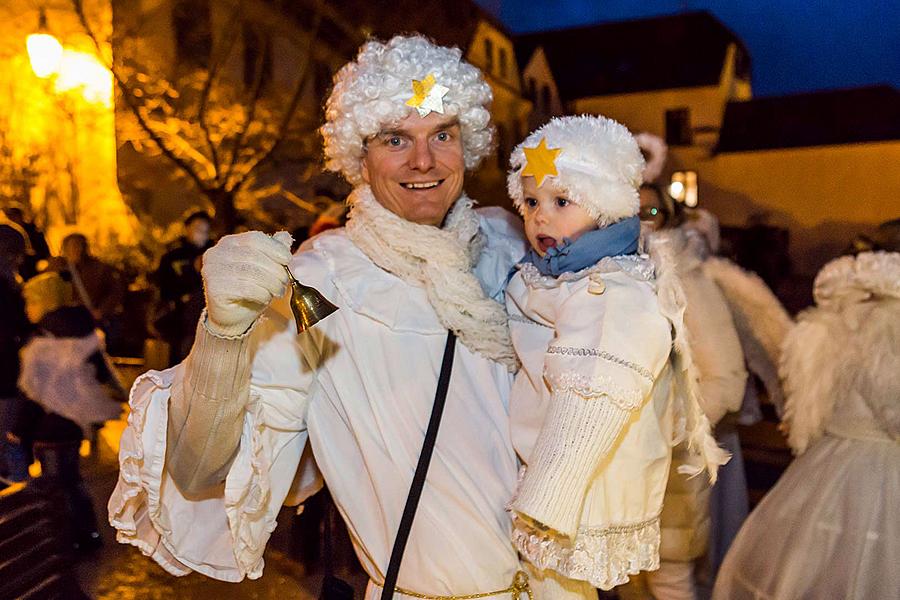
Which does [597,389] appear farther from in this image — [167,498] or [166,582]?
[166,582]

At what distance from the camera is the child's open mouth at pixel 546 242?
7.50ft

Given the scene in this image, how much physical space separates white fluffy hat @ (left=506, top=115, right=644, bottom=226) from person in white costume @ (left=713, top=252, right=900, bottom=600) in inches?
95.7

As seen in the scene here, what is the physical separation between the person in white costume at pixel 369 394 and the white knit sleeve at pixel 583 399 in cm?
27

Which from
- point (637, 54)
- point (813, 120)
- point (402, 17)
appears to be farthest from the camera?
point (637, 54)

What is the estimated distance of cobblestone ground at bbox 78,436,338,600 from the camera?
17.2 feet

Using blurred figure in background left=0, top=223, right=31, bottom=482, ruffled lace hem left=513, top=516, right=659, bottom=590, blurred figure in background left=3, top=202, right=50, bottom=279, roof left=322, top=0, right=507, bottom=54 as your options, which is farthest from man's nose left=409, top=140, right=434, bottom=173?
roof left=322, top=0, right=507, bottom=54

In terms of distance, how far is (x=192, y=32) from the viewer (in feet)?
44.5

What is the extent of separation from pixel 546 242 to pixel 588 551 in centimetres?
86

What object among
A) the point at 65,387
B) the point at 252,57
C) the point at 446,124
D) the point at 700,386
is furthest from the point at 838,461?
the point at 252,57

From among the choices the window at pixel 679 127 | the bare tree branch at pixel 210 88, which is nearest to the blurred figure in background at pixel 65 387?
the bare tree branch at pixel 210 88

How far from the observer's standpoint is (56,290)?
5.75 metres

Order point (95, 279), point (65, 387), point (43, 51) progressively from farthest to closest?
point (43, 51), point (95, 279), point (65, 387)

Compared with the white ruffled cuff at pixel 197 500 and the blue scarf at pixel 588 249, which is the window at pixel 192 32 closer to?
the white ruffled cuff at pixel 197 500

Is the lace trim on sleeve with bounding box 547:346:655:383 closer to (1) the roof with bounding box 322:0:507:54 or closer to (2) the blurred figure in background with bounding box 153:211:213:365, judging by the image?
(2) the blurred figure in background with bounding box 153:211:213:365
